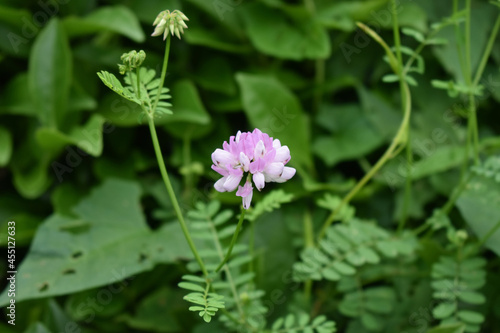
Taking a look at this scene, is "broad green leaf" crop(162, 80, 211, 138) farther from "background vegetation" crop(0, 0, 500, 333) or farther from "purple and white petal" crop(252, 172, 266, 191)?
"purple and white petal" crop(252, 172, 266, 191)

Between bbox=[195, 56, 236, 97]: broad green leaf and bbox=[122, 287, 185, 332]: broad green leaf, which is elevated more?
bbox=[195, 56, 236, 97]: broad green leaf

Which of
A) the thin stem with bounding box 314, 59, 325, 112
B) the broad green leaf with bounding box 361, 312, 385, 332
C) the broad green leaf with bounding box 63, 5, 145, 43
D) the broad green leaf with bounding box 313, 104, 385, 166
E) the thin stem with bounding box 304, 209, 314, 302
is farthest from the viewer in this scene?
the thin stem with bounding box 314, 59, 325, 112

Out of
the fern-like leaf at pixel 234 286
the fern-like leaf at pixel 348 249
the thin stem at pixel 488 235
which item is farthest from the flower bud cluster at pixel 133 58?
the thin stem at pixel 488 235

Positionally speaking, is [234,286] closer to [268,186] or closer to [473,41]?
[268,186]

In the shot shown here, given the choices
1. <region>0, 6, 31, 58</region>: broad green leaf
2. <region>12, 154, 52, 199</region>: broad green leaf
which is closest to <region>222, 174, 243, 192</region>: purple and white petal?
<region>12, 154, 52, 199</region>: broad green leaf

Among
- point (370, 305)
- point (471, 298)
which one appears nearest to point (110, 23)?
point (370, 305)

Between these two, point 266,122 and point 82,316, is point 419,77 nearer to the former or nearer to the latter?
point 266,122

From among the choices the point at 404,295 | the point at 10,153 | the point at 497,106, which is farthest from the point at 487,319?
the point at 10,153
